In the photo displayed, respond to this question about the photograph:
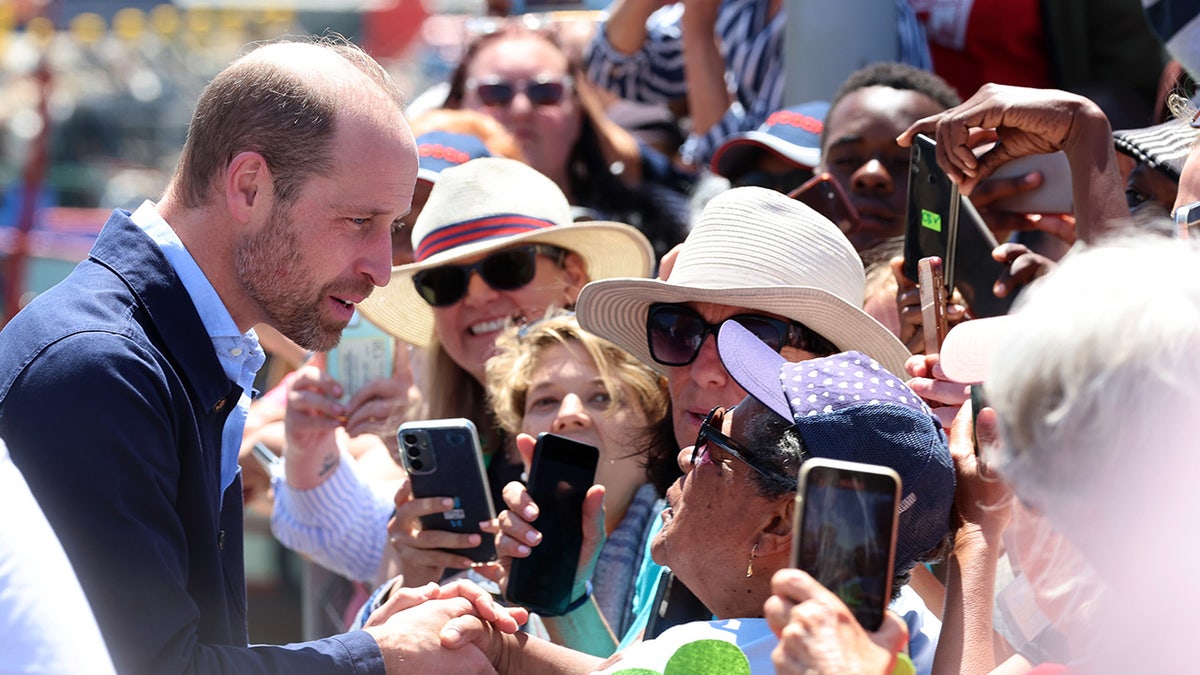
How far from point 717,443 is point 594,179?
2.65m

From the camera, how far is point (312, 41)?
2.68 meters

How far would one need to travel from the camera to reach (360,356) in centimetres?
400

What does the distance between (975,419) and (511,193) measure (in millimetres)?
1828

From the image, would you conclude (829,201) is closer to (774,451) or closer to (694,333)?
(694,333)

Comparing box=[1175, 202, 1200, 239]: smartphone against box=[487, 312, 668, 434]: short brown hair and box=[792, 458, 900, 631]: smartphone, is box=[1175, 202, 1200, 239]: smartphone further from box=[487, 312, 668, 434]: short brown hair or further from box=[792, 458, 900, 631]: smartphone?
box=[487, 312, 668, 434]: short brown hair

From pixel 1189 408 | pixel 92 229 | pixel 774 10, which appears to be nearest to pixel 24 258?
pixel 92 229

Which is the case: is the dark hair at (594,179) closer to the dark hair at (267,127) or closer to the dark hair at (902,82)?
the dark hair at (902,82)

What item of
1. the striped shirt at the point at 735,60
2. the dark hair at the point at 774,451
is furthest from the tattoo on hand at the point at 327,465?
the striped shirt at the point at 735,60

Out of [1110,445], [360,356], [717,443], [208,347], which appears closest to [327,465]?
[360,356]

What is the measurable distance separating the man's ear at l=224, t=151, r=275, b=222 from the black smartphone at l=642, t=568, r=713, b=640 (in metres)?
1.08

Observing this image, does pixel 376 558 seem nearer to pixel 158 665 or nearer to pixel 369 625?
pixel 369 625

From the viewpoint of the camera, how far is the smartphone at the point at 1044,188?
333cm

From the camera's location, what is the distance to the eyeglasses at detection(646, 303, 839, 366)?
2898 mm

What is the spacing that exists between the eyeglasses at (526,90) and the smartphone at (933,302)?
2.50m
